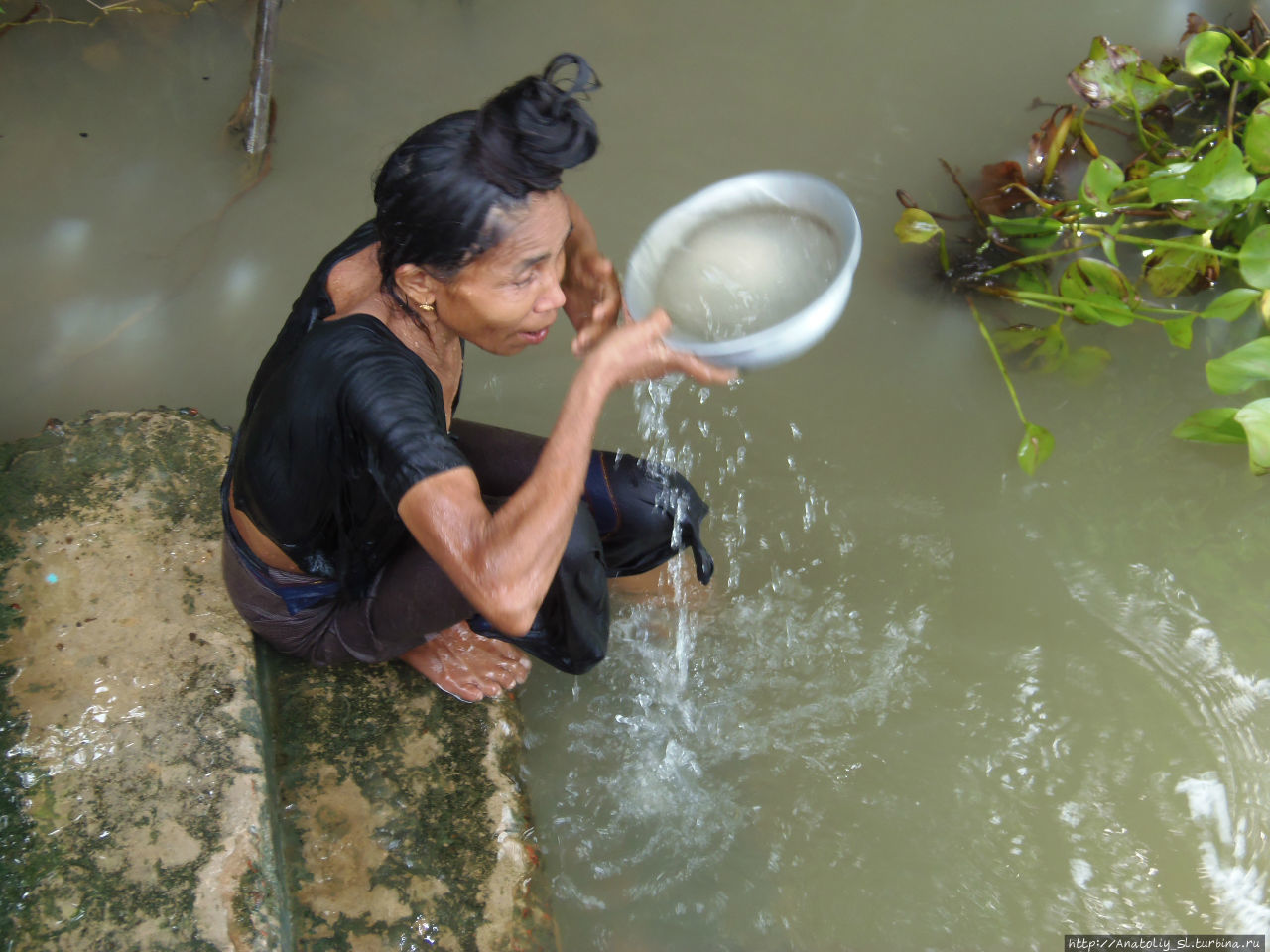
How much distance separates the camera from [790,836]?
214 cm

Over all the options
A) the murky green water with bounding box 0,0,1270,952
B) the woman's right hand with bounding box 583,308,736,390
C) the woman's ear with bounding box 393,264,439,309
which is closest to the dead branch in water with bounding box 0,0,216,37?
the murky green water with bounding box 0,0,1270,952

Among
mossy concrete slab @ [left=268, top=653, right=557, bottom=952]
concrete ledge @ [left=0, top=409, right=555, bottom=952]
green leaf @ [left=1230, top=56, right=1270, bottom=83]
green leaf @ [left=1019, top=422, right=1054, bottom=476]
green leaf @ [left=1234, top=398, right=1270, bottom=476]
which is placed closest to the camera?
concrete ledge @ [left=0, top=409, right=555, bottom=952]

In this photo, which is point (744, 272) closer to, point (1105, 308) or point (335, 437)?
point (335, 437)

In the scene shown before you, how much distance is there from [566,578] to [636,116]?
196 cm

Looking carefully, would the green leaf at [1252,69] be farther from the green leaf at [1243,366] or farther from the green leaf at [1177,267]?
the green leaf at [1243,366]

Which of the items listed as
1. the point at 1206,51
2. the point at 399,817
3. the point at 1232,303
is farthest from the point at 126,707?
the point at 1206,51

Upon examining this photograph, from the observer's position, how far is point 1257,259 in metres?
2.29

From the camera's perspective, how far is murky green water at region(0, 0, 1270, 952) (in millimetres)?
2115

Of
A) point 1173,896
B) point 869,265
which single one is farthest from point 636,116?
point 1173,896

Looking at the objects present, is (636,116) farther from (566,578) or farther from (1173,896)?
(1173,896)

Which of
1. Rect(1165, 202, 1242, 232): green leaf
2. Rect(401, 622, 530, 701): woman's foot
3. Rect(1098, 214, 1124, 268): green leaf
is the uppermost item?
Rect(1165, 202, 1242, 232): green leaf

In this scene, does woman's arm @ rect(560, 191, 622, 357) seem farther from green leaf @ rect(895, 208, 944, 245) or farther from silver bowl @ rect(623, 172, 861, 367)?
green leaf @ rect(895, 208, 944, 245)

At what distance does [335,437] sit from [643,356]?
479 millimetres

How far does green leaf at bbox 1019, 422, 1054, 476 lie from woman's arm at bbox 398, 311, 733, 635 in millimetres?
1358
